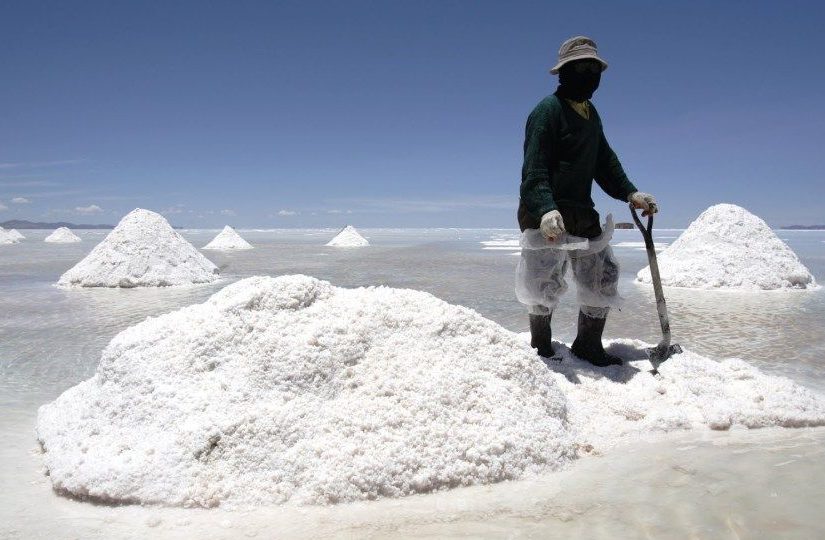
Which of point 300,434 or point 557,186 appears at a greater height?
point 557,186

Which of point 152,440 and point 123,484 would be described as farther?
point 152,440

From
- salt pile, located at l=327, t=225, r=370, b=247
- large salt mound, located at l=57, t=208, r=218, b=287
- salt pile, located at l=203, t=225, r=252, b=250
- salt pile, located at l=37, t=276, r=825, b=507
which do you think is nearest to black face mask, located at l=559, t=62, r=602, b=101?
salt pile, located at l=37, t=276, r=825, b=507

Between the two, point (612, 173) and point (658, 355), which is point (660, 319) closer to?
point (658, 355)

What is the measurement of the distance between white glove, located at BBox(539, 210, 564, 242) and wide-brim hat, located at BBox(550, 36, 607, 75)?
80cm

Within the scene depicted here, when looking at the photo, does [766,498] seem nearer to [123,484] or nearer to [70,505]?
[123,484]

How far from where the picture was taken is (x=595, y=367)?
2834 millimetres

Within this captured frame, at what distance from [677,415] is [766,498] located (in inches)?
25.6

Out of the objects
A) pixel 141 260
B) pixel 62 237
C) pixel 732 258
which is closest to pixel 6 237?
pixel 62 237

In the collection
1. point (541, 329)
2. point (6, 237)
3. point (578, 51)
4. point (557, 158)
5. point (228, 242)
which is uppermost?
point (578, 51)

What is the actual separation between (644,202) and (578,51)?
85cm

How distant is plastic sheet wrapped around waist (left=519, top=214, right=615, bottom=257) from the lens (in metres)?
2.63

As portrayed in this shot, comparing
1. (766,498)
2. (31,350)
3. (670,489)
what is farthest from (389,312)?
(31,350)

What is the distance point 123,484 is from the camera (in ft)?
5.29

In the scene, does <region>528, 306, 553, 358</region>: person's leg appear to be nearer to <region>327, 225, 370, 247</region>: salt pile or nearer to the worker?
the worker
